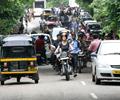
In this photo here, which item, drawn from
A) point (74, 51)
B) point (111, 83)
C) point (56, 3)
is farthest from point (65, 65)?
point (56, 3)

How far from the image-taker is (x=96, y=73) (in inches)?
1017

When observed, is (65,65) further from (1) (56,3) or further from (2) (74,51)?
(1) (56,3)

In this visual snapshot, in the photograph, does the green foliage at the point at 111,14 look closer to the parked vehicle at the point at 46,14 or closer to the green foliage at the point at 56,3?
the parked vehicle at the point at 46,14

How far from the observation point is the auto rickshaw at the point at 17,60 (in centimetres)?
2714

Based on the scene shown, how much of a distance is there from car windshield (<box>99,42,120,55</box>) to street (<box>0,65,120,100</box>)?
118 centimetres

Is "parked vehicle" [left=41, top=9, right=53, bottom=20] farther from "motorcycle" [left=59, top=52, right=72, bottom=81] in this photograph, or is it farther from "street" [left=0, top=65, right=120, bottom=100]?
"motorcycle" [left=59, top=52, right=72, bottom=81]

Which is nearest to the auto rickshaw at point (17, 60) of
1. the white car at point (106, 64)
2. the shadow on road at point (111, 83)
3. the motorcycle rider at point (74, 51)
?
the white car at point (106, 64)

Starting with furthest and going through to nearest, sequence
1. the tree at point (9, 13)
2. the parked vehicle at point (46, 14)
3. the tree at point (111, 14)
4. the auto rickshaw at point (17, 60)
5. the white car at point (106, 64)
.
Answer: the parked vehicle at point (46, 14) < the tree at point (9, 13) < the tree at point (111, 14) < the auto rickshaw at point (17, 60) < the white car at point (106, 64)

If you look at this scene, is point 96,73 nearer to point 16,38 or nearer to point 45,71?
point 16,38

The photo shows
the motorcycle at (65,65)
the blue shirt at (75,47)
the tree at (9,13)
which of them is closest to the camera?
the motorcycle at (65,65)

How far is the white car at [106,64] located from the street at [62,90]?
36 cm

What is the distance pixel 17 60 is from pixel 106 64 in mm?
3679

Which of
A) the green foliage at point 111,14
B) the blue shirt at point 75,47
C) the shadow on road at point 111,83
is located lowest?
the shadow on road at point 111,83

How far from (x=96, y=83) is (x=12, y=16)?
742 inches
